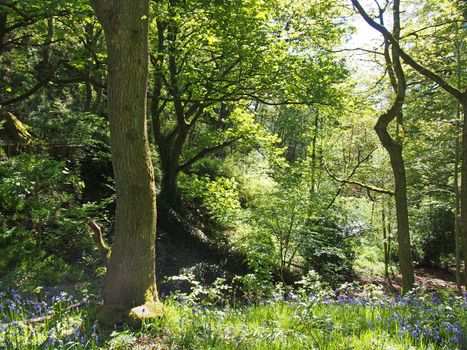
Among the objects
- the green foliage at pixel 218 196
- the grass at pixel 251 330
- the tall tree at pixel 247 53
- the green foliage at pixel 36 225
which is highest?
the tall tree at pixel 247 53

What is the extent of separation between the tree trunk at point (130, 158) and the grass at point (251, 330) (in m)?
0.42

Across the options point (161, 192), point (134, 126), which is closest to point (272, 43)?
point (161, 192)

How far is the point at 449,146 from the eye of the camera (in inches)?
460

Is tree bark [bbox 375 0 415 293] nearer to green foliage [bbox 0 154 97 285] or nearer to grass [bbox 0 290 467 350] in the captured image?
grass [bbox 0 290 467 350]

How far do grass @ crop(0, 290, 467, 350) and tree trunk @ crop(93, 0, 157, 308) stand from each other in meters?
0.42

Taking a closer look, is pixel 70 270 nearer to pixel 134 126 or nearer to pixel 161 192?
pixel 134 126

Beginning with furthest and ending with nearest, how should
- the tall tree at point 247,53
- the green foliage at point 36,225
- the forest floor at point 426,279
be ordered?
the forest floor at point 426,279
the tall tree at point 247,53
the green foliage at point 36,225

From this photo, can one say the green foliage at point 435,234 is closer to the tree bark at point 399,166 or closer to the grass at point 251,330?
the tree bark at point 399,166

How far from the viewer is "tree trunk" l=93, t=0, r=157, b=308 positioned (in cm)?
333

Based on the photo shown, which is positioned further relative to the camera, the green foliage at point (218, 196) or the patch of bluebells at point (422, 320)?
the green foliage at point (218, 196)

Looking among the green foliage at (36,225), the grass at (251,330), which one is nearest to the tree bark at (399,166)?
the grass at (251,330)

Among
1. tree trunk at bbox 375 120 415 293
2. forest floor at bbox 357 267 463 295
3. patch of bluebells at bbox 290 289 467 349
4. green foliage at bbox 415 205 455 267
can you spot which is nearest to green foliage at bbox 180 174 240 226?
tree trunk at bbox 375 120 415 293

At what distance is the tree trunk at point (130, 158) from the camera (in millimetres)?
3334

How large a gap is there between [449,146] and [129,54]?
11378 mm
